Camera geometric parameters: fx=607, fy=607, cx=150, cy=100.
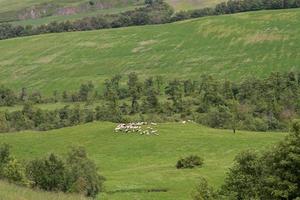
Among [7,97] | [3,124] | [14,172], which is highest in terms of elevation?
[14,172]

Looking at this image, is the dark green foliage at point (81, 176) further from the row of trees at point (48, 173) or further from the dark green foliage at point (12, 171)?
the dark green foliage at point (12, 171)

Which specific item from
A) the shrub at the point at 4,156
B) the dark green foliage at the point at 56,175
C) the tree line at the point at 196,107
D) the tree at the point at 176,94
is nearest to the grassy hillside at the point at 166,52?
the tree line at the point at 196,107

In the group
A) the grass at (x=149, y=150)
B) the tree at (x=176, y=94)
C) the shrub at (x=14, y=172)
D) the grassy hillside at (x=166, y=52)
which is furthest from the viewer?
the grassy hillside at (x=166, y=52)

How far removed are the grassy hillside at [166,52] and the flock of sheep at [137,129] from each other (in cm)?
4899

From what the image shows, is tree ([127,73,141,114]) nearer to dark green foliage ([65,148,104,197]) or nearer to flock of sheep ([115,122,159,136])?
flock of sheep ([115,122,159,136])

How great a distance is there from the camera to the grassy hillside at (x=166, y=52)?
506 ft

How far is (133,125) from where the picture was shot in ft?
333

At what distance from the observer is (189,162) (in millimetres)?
72500

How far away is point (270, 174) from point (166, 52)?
443ft

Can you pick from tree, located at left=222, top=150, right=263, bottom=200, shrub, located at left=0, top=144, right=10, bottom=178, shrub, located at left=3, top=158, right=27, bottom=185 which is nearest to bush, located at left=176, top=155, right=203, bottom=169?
shrub, located at left=0, top=144, right=10, bottom=178

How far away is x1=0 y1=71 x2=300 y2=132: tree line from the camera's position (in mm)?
109750

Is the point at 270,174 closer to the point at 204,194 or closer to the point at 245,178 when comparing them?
the point at 245,178

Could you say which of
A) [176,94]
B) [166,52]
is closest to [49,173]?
[176,94]

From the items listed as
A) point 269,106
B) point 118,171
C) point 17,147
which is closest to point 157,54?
point 269,106
